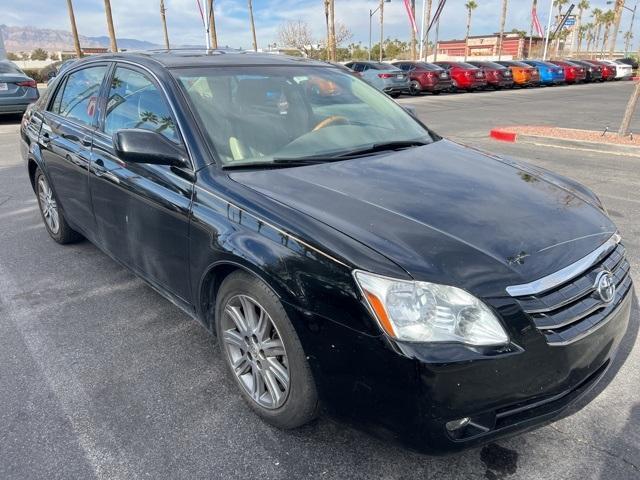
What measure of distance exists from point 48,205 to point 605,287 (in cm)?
460

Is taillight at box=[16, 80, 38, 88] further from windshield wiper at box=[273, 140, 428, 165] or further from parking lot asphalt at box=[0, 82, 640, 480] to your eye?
windshield wiper at box=[273, 140, 428, 165]

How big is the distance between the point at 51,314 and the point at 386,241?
2.70 metres

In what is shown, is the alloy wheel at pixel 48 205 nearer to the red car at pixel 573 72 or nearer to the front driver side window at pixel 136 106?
the front driver side window at pixel 136 106

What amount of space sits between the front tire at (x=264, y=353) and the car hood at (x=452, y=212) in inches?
17.7

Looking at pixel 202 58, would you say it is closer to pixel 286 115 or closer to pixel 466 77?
pixel 286 115

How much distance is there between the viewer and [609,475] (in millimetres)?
2152

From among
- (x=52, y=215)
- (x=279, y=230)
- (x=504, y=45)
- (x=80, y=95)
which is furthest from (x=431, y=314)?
(x=504, y=45)

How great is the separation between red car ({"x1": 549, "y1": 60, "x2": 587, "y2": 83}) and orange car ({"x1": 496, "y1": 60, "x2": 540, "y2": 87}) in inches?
151

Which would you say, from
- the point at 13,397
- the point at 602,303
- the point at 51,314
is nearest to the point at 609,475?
the point at 602,303

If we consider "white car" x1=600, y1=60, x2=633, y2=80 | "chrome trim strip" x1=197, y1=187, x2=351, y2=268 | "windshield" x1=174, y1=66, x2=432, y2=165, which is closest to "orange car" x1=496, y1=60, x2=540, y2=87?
"white car" x1=600, y1=60, x2=633, y2=80

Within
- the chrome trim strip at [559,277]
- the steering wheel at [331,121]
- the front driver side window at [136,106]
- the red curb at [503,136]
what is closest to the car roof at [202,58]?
the front driver side window at [136,106]

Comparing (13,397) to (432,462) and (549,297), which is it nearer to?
(432,462)

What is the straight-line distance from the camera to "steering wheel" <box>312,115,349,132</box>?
324 cm

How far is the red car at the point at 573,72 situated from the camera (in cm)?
3266
